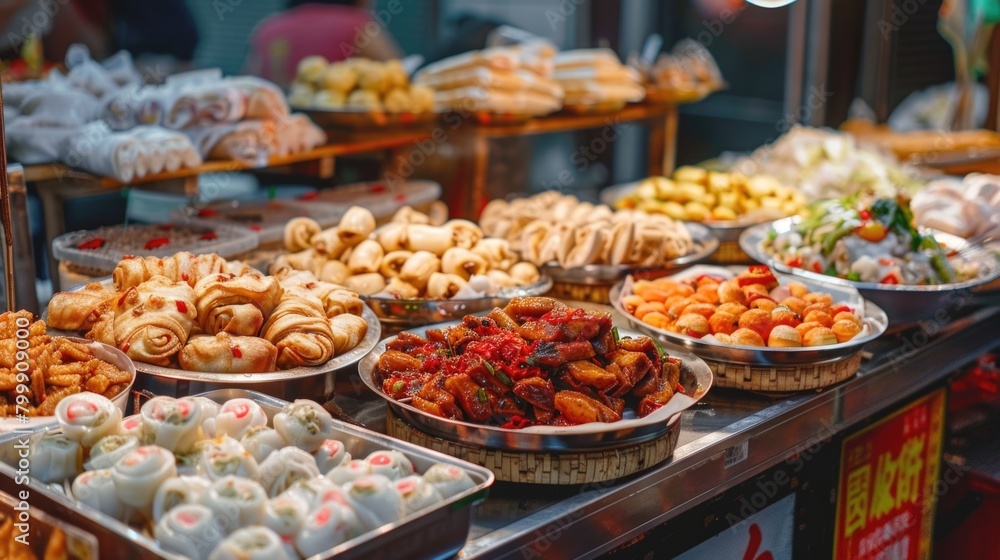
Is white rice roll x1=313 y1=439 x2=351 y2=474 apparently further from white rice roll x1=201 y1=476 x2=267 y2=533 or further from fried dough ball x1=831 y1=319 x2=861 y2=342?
fried dough ball x1=831 y1=319 x2=861 y2=342

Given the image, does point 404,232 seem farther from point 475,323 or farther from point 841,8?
point 841,8

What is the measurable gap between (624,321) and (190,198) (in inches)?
73.0

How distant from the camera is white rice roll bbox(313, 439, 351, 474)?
182cm

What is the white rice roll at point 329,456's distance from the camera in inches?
→ 71.5

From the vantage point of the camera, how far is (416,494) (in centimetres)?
167

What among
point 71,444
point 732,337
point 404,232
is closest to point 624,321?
point 732,337

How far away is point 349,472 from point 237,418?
0.97ft

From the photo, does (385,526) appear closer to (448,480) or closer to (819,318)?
(448,480)

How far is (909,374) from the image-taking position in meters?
3.01

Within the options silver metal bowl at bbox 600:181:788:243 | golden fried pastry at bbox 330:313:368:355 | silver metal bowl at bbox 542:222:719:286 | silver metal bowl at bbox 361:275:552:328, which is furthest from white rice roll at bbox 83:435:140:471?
silver metal bowl at bbox 600:181:788:243

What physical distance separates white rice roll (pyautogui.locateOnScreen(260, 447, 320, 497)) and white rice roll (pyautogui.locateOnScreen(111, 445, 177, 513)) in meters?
0.16

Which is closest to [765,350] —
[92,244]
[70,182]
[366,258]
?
[366,258]

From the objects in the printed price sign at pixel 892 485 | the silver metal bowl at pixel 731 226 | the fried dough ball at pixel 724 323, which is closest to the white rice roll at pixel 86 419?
the fried dough ball at pixel 724 323

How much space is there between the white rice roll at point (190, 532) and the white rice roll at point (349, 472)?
0.75 feet
